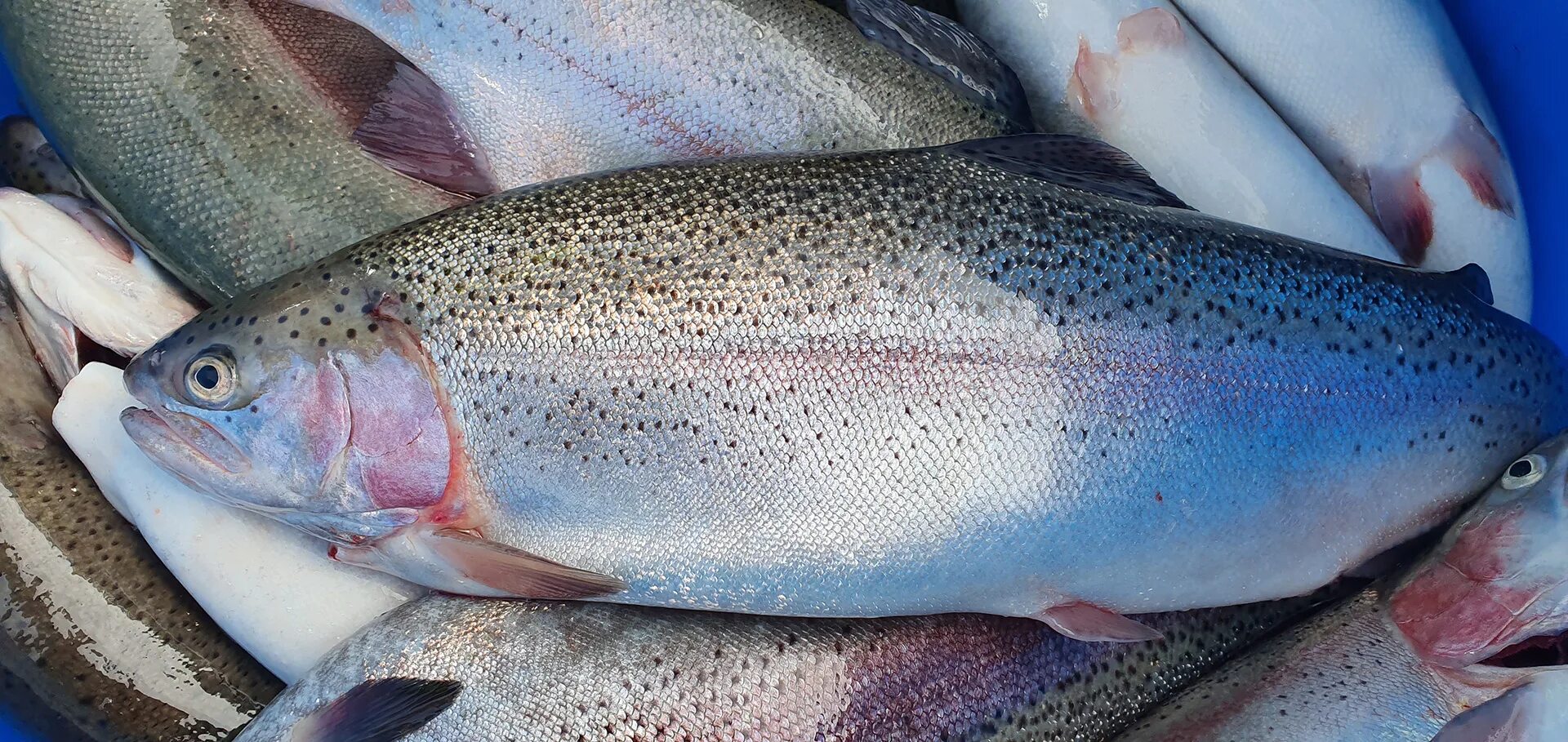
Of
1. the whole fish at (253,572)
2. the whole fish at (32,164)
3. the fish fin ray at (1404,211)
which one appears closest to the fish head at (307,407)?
the whole fish at (253,572)

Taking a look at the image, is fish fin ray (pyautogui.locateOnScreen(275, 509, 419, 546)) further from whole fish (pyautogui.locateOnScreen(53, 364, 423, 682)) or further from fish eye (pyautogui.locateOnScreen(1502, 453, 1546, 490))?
fish eye (pyautogui.locateOnScreen(1502, 453, 1546, 490))

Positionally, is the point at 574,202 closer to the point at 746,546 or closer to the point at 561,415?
the point at 561,415

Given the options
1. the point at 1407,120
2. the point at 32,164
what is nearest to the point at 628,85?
the point at 32,164

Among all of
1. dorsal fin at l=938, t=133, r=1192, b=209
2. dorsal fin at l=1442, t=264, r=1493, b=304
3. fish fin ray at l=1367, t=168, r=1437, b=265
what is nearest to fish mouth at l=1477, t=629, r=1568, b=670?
dorsal fin at l=1442, t=264, r=1493, b=304

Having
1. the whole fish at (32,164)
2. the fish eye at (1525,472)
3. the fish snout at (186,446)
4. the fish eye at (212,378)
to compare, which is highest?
the whole fish at (32,164)

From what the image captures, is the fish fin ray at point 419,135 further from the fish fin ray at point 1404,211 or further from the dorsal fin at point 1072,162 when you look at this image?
the fish fin ray at point 1404,211

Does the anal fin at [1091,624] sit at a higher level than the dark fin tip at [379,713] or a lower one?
higher
